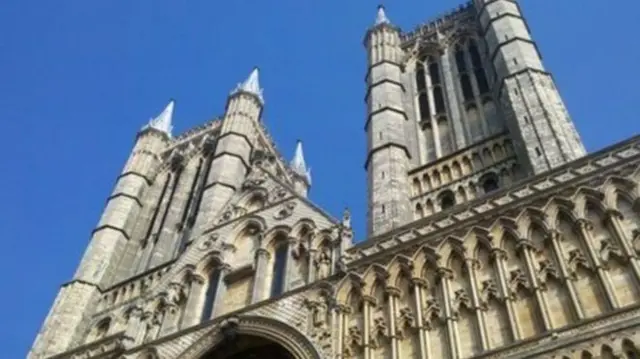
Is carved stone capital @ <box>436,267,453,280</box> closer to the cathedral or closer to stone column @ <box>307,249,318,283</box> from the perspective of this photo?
the cathedral

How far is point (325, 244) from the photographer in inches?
557

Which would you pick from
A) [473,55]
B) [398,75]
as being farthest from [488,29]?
[398,75]

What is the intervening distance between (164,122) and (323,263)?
2008cm

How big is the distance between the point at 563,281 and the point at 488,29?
14.6 m

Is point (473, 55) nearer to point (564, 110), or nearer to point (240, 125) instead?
point (564, 110)

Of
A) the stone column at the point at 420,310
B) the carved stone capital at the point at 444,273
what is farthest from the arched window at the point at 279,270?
the carved stone capital at the point at 444,273

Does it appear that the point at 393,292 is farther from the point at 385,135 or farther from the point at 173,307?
the point at 385,135

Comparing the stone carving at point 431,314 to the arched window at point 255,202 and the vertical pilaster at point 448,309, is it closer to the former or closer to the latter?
the vertical pilaster at point 448,309

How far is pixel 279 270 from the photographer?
14.5 m

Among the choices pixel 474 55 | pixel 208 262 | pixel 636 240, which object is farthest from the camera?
pixel 474 55

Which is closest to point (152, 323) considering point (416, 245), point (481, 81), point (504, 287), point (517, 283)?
point (416, 245)

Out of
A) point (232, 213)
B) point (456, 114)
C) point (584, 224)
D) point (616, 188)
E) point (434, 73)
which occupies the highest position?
point (434, 73)

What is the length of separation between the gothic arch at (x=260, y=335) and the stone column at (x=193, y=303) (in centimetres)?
103

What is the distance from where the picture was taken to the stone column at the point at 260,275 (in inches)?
546
